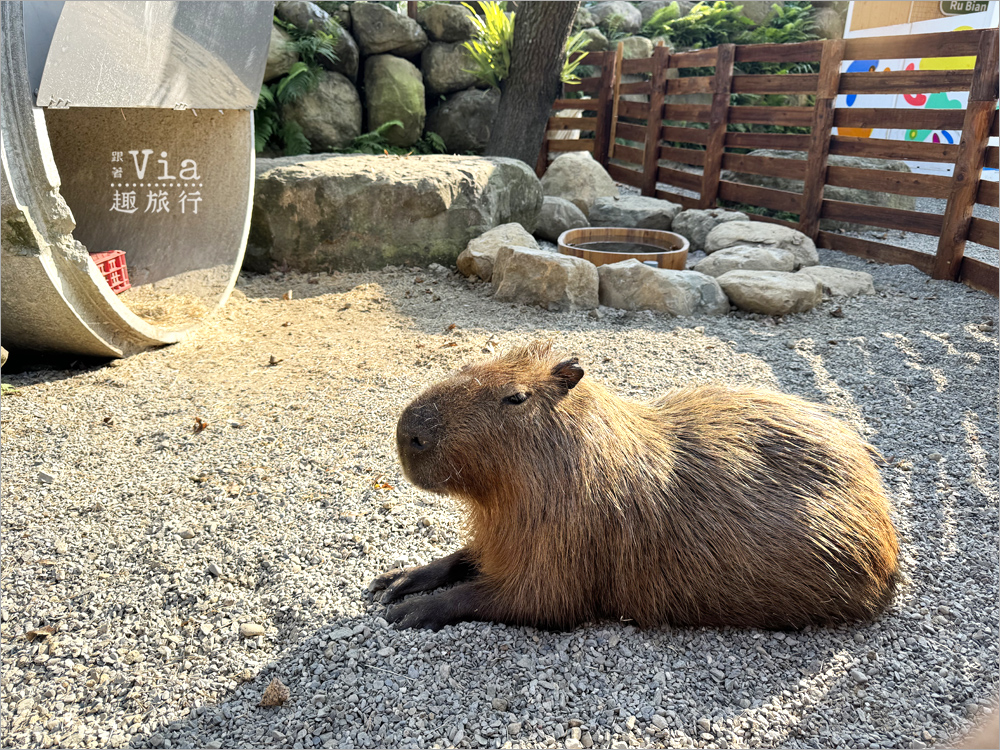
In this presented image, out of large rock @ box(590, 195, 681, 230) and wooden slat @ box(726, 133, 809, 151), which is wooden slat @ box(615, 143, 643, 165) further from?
large rock @ box(590, 195, 681, 230)

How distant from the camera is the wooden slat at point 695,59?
9.69m

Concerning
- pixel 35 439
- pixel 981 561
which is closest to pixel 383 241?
pixel 35 439

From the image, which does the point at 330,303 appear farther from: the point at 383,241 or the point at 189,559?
the point at 189,559

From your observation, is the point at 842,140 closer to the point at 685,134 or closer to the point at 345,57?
the point at 685,134

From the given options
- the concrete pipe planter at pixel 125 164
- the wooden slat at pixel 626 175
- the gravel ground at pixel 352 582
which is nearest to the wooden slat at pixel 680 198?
the wooden slat at pixel 626 175

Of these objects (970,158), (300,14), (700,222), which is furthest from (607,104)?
(970,158)

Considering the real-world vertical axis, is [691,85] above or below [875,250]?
above

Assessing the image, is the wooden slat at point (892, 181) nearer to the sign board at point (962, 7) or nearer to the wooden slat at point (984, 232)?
the wooden slat at point (984, 232)

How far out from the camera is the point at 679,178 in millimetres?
10523

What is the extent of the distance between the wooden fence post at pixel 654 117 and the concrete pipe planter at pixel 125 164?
6.82 m

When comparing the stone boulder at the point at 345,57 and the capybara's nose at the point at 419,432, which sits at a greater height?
the stone boulder at the point at 345,57

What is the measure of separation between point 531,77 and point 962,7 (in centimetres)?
659

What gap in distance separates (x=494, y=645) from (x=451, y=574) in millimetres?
419

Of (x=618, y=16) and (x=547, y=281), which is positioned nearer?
(x=547, y=281)
